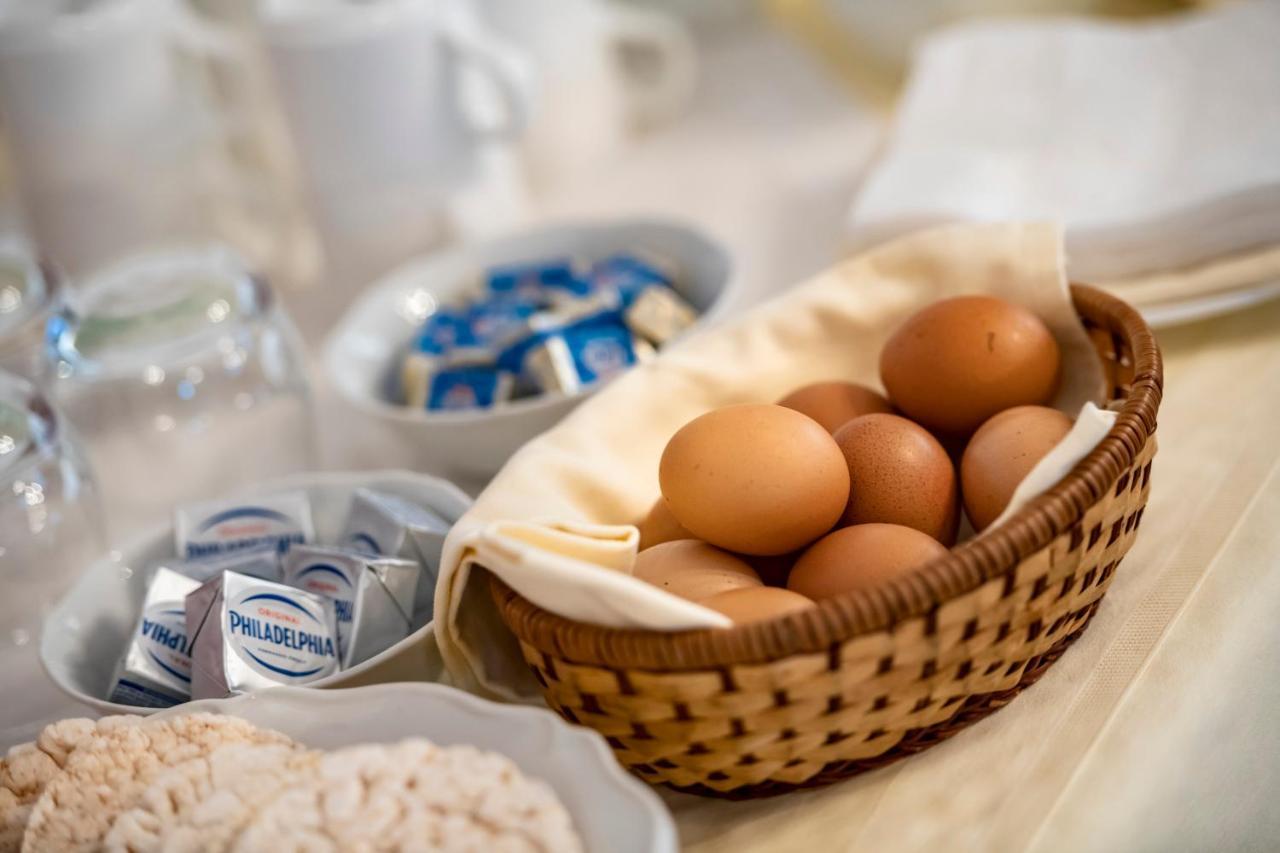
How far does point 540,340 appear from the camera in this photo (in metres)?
0.69

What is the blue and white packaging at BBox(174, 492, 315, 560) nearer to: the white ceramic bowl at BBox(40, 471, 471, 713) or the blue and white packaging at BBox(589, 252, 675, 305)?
the white ceramic bowl at BBox(40, 471, 471, 713)

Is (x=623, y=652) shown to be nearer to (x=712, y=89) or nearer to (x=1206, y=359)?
(x=1206, y=359)

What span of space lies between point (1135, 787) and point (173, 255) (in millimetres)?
659

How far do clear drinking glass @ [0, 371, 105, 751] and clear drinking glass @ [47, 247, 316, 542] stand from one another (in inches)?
2.0

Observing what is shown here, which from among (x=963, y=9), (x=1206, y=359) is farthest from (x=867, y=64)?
(x=1206, y=359)

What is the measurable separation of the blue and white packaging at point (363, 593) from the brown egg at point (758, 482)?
13cm

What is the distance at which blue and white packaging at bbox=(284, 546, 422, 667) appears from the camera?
49 centimetres

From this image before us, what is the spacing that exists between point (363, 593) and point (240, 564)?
0.30ft

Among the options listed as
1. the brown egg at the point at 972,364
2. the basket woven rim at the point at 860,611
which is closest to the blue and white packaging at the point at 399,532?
the basket woven rim at the point at 860,611

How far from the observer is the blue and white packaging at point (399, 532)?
0.53m

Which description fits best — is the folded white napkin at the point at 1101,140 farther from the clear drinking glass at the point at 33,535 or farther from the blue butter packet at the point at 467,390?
the clear drinking glass at the point at 33,535

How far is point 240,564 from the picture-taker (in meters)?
0.55

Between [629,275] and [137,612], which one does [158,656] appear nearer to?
[137,612]

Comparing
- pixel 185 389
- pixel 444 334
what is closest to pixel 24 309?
pixel 185 389
